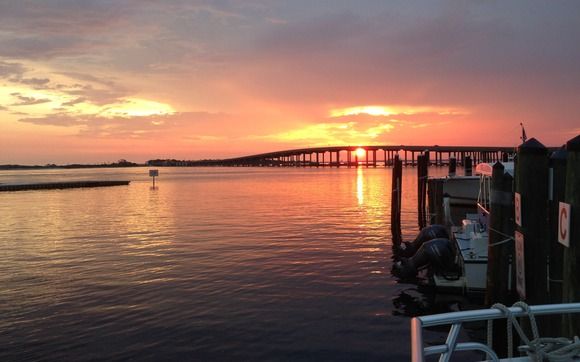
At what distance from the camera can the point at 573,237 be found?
20.8 ft

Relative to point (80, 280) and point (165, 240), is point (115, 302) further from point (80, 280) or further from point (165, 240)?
point (165, 240)

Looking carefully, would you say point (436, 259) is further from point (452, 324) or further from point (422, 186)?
point (422, 186)

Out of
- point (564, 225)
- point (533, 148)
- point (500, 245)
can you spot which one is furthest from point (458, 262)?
point (564, 225)

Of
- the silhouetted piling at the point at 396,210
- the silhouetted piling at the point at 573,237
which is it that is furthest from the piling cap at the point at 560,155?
the silhouetted piling at the point at 396,210

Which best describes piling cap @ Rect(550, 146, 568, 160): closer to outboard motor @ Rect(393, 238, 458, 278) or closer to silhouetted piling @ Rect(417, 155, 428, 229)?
outboard motor @ Rect(393, 238, 458, 278)

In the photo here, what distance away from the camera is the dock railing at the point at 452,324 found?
12.1ft

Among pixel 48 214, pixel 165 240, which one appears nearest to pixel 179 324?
pixel 165 240

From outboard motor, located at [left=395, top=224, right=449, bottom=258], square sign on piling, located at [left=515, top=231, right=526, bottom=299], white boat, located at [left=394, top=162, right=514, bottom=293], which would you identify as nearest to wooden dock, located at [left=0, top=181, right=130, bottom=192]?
outboard motor, located at [left=395, top=224, right=449, bottom=258]

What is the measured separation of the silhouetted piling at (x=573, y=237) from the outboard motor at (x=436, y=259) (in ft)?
24.3

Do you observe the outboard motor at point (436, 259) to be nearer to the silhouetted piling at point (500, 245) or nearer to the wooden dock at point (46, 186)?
the silhouetted piling at point (500, 245)

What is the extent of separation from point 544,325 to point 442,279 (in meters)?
5.93

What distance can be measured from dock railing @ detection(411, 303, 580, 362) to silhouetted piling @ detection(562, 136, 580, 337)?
2.38 m

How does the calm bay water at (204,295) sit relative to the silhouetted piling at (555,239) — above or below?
below

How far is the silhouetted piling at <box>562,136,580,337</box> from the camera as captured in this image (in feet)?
20.3
